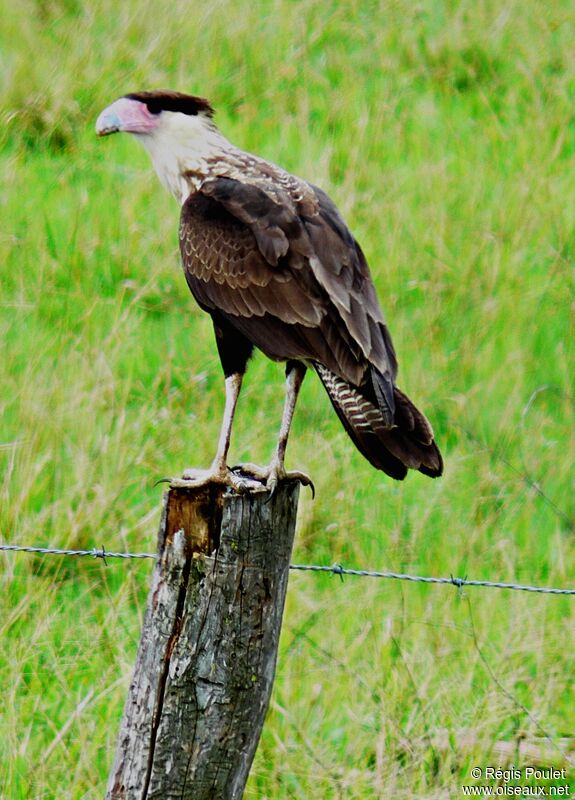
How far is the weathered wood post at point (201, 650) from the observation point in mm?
3064

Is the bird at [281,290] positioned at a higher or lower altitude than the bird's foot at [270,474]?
higher

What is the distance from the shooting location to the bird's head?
4602 millimetres

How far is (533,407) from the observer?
255 inches

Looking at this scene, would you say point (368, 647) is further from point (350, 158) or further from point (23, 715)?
point (350, 158)

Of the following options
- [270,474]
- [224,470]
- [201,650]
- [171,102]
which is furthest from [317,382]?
[201,650]

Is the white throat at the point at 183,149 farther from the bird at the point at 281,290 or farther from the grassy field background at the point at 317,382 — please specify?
the grassy field background at the point at 317,382

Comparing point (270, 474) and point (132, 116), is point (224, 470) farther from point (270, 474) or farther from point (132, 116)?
point (132, 116)

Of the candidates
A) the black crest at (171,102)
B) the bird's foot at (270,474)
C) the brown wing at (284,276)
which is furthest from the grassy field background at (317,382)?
the black crest at (171,102)

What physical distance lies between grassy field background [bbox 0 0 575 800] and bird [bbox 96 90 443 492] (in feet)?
2.49

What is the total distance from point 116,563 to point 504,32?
6138mm

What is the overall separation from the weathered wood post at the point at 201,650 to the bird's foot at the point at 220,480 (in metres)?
0.11

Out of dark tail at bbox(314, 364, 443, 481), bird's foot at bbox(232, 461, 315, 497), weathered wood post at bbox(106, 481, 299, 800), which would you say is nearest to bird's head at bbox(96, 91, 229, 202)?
bird's foot at bbox(232, 461, 315, 497)

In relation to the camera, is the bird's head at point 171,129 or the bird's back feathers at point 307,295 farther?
the bird's head at point 171,129

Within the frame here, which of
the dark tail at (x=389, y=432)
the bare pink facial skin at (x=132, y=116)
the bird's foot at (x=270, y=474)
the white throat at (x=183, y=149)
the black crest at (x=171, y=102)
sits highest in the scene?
the black crest at (x=171, y=102)
